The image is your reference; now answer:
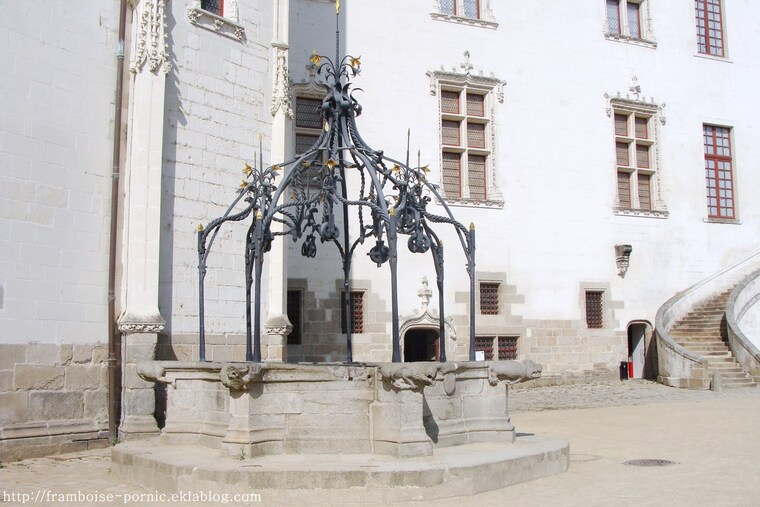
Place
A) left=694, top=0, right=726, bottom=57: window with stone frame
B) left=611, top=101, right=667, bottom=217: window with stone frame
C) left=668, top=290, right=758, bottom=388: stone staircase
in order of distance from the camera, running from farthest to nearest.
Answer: left=694, top=0, right=726, bottom=57: window with stone frame
left=611, top=101, right=667, bottom=217: window with stone frame
left=668, top=290, right=758, bottom=388: stone staircase

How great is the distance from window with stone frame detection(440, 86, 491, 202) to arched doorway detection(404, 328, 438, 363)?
3044 mm

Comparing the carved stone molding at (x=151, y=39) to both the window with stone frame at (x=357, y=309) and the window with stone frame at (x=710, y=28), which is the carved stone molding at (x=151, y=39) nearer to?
the window with stone frame at (x=357, y=309)

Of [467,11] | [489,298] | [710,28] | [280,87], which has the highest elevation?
[710,28]

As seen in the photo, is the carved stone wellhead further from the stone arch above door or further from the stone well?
the stone arch above door

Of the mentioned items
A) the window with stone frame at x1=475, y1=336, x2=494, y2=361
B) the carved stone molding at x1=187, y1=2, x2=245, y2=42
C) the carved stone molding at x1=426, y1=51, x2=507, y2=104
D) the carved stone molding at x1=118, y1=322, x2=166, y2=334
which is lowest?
the window with stone frame at x1=475, y1=336, x2=494, y2=361

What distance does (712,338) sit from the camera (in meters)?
18.6

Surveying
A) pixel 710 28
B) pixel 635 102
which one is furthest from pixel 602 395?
pixel 710 28

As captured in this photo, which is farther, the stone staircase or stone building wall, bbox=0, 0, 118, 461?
the stone staircase

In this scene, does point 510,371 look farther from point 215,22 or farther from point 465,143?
point 465,143

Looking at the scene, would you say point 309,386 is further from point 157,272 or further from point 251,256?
point 157,272

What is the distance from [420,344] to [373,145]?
15.0 feet

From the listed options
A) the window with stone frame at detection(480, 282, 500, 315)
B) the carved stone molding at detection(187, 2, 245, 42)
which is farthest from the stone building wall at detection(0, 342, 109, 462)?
the window with stone frame at detection(480, 282, 500, 315)

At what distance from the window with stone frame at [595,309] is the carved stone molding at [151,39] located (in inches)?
451

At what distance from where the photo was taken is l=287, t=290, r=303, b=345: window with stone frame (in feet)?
51.3
